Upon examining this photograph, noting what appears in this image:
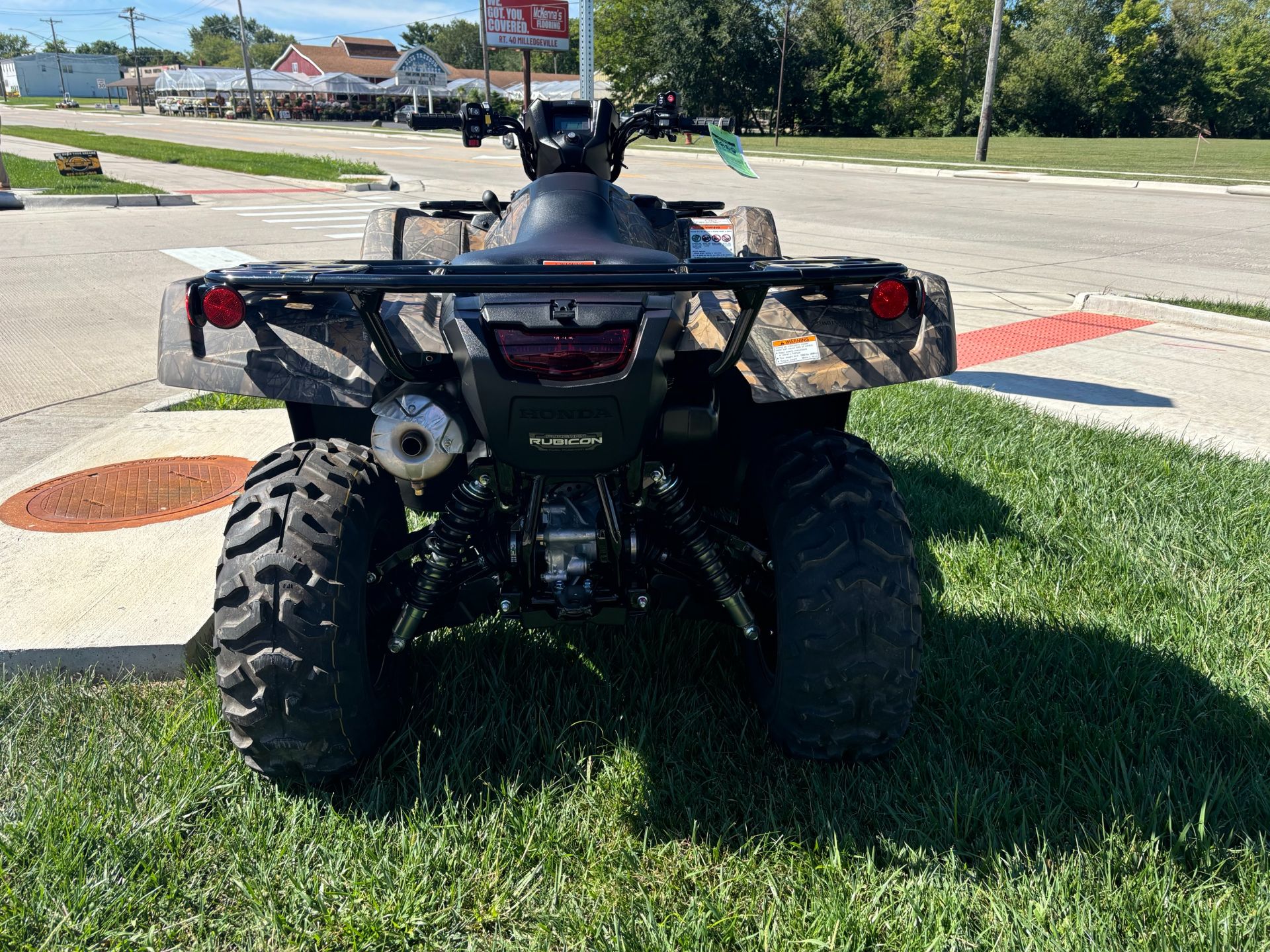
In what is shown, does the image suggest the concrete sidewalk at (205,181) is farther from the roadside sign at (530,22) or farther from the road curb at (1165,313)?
the road curb at (1165,313)

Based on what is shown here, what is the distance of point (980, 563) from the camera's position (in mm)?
3498

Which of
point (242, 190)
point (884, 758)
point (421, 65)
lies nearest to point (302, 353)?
point (884, 758)

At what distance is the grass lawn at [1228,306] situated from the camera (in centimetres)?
770

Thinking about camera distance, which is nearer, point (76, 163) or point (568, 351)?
point (568, 351)

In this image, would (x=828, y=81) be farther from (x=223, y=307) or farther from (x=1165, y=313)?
(x=223, y=307)

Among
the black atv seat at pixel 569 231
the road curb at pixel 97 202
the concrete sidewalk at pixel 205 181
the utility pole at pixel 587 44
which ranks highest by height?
the utility pole at pixel 587 44

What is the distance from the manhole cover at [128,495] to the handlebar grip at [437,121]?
67.5 inches

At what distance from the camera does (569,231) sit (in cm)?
247

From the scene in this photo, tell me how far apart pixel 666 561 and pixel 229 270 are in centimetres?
123

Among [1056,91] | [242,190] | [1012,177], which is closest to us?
[242,190]

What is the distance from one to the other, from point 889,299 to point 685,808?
1.31m

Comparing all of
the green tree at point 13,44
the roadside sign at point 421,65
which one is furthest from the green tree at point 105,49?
the roadside sign at point 421,65

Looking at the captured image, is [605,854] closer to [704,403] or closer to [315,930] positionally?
[315,930]

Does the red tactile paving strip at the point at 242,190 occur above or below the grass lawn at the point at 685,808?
above
